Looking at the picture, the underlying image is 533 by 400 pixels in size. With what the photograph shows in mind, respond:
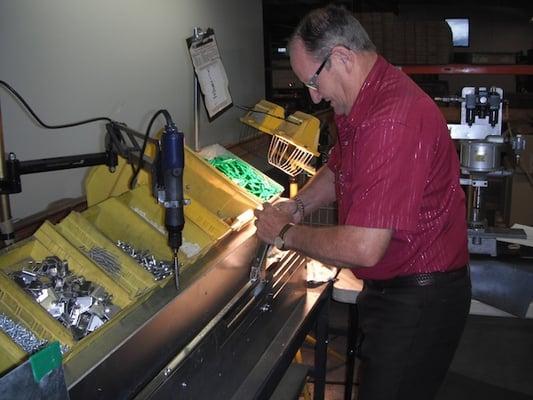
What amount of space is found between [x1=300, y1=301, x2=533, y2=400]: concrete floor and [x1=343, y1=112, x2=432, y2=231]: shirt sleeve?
1323mm

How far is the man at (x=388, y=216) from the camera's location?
112cm

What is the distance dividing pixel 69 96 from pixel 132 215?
0.71 meters

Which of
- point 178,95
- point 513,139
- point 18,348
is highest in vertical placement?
point 178,95

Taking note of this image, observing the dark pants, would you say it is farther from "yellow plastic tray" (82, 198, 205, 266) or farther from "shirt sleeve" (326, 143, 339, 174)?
"yellow plastic tray" (82, 198, 205, 266)

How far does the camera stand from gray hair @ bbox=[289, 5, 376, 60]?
118 centimetres

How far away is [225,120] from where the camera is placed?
10.1 ft

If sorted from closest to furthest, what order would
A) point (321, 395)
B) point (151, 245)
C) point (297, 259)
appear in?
point (151, 245) < point (297, 259) < point (321, 395)

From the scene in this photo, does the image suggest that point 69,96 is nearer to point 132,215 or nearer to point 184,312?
point 132,215

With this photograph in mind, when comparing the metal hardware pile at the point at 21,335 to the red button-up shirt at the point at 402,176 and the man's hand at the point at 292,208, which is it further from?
the man's hand at the point at 292,208

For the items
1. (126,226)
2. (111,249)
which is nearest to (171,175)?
(111,249)

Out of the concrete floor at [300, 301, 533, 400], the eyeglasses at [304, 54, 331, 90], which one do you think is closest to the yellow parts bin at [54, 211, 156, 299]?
the eyeglasses at [304, 54, 331, 90]

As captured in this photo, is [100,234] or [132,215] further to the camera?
[132,215]

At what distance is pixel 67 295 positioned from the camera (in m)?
1.07

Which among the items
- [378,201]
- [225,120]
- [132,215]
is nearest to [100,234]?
[132,215]
